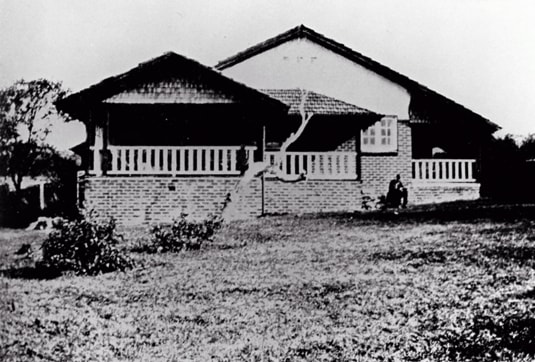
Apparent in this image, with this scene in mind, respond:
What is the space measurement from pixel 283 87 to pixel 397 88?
5.11 feet

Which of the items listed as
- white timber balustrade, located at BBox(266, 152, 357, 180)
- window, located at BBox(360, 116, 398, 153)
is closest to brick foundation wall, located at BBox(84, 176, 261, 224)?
white timber balustrade, located at BBox(266, 152, 357, 180)

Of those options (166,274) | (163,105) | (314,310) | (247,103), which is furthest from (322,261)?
(163,105)

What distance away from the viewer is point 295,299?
3789 millimetres

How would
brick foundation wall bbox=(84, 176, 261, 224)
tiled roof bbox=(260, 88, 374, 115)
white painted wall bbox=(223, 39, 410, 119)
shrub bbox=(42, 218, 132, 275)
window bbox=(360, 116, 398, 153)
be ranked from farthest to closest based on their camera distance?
white painted wall bbox=(223, 39, 410, 119), tiled roof bbox=(260, 88, 374, 115), window bbox=(360, 116, 398, 153), brick foundation wall bbox=(84, 176, 261, 224), shrub bbox=(42, 218, 132, 275)

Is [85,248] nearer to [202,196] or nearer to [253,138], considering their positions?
[202,196]

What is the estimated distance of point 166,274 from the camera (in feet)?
13.4

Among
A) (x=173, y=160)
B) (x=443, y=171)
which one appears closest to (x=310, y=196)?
(x=173, y=160)

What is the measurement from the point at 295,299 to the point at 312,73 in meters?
2.37

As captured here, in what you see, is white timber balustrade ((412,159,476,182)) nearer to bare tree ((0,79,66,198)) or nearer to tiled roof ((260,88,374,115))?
tiled roof ((260,88,374,115))

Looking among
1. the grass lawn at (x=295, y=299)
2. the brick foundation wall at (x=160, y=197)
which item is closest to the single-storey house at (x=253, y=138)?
the brick foundation wall at (x=160, y=197)

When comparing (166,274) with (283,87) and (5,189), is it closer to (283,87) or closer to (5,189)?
(5,189)

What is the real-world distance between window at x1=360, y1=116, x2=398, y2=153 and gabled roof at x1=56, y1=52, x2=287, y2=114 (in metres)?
0.73

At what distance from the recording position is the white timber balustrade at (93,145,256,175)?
14.0 feet

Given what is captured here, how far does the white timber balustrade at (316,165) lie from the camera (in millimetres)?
4250
